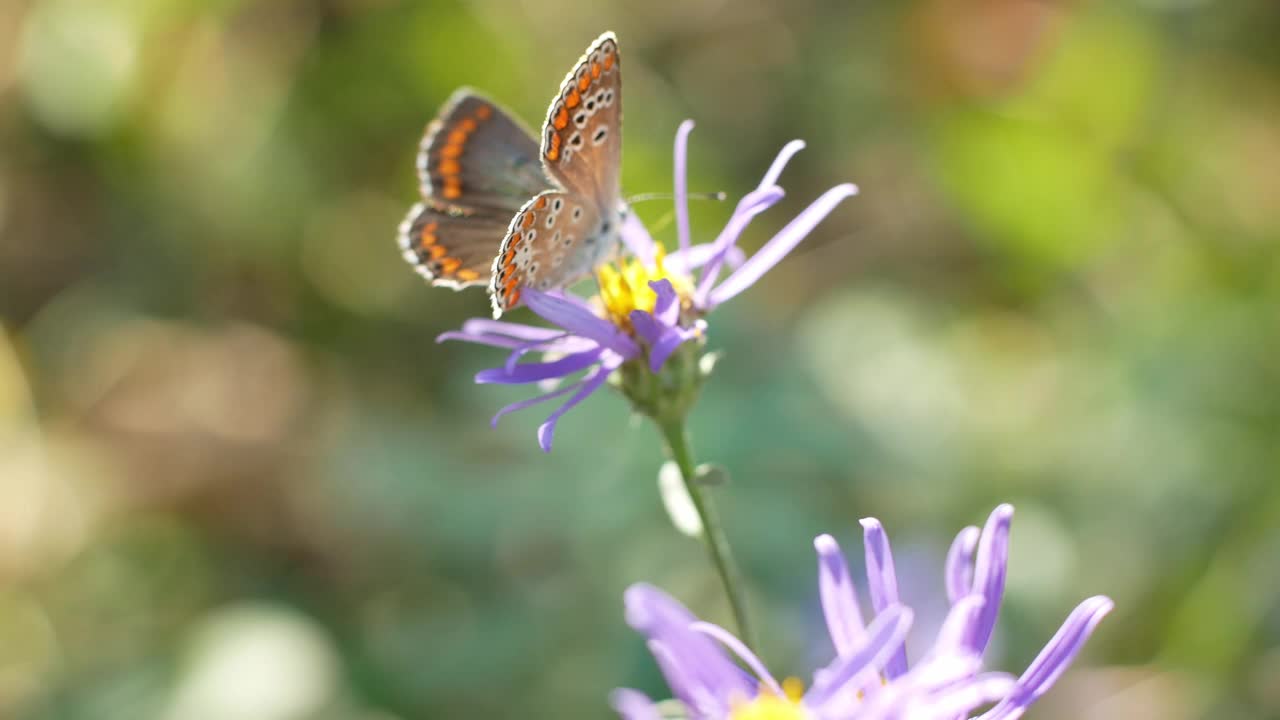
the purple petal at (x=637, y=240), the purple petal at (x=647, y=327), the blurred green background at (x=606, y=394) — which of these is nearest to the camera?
the purple petal at (x=647, y=327)

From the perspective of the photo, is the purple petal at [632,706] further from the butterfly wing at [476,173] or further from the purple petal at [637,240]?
the purple petal at [637,240]

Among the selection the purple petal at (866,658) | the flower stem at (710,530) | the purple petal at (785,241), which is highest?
the purple petal at (785,241)

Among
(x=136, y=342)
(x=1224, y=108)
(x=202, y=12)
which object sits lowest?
(x=1224, y=108)

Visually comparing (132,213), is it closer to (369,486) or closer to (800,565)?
(369,486)

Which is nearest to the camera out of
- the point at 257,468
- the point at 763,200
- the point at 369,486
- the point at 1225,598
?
the point at 763,200

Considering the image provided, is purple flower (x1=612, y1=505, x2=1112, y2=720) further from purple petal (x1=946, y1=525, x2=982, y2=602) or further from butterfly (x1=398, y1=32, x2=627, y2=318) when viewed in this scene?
butterfly (x1=398, y1=32, x2=627, y2=318)

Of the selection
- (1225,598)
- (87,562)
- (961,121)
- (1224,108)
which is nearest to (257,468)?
(87,562)

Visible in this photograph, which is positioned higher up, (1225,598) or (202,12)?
(202,12)

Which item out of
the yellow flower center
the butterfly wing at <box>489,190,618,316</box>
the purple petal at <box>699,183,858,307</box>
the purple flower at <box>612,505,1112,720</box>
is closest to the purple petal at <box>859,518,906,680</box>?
the purple flower at <box>612,505,1112,720</box>

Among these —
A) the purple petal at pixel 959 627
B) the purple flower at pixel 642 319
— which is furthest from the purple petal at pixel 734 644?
the purple flower at pixel 642 319
